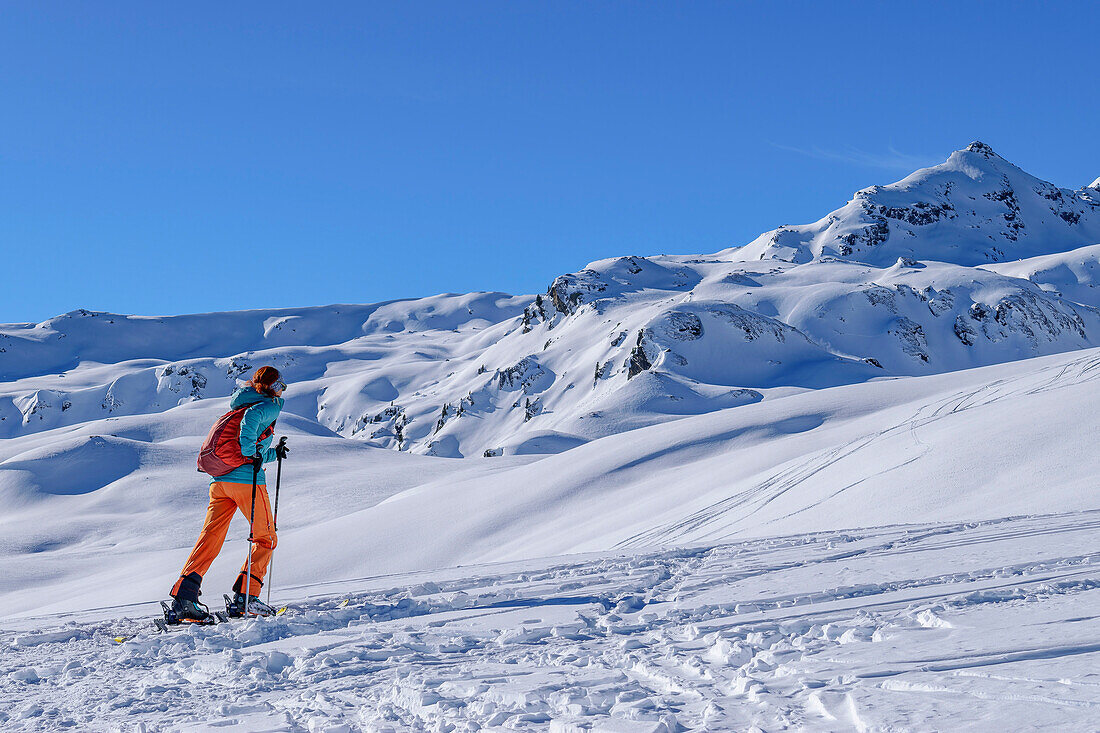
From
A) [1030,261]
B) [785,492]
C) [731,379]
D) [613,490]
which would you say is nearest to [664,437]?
[613,490]

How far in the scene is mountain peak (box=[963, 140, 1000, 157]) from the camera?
588 feet

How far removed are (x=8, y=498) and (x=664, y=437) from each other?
25.9m

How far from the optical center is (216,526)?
20.5 ft

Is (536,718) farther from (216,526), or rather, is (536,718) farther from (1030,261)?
(1030,261)

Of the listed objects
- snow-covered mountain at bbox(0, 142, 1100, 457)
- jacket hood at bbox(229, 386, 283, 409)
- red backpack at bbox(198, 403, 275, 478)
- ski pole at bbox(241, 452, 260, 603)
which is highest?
snow-covered mountain at bbox(0, 142, 1100, 457)

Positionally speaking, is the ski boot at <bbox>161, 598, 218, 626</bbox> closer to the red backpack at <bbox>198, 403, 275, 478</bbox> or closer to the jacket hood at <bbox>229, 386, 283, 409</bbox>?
the red backpack at <bbox>198, 403, 275, 478</bbox>

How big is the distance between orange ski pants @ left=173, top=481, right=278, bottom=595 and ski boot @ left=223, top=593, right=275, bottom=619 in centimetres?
7

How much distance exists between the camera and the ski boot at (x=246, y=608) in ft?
20.3

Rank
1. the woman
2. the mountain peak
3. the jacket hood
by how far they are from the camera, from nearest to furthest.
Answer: the woman
the jacket hood
the mountain peak

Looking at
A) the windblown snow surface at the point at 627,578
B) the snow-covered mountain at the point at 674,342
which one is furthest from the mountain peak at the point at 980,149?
the windblown snow surface at the point at 627,578

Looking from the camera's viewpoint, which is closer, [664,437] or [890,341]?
[664,437]

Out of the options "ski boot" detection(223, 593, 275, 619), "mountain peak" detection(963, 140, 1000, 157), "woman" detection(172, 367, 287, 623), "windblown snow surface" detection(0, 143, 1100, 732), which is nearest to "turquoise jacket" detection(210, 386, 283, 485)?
"woman" detection(172, 367, 287, 623)

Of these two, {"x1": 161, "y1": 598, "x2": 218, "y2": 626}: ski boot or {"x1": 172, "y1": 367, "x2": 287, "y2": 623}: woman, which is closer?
{"x1": 161, "y1": 598, "x2": 218, "y2": 626}: ski boot

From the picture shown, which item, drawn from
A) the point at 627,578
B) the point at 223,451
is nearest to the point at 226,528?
the point at 223,451
